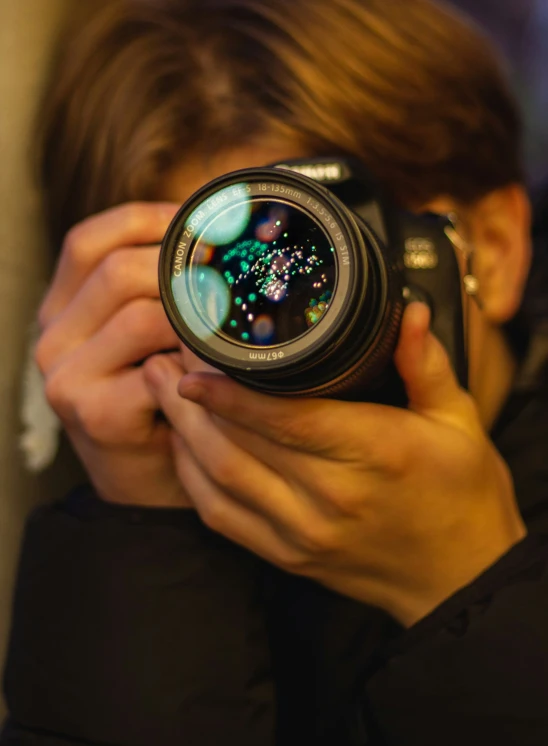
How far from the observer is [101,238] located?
570 mm

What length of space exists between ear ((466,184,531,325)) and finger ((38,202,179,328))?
306 millimetres

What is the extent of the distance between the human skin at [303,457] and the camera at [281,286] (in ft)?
0.10

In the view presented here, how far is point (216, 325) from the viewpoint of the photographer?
1.24ft

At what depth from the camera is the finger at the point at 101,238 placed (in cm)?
55

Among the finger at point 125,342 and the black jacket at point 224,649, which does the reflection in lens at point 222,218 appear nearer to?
the finger at point 125,342

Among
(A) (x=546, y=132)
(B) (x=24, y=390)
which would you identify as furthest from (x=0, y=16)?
(A) (x=546, y=132)

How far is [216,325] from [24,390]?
383 millimetres

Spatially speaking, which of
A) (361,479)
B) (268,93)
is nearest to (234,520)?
(361,479)

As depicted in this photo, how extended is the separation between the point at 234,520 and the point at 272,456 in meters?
0.08

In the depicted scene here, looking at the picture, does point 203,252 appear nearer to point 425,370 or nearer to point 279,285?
point 279,285

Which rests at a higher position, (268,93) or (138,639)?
(268,93)

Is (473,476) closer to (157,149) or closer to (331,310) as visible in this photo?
(331,310)

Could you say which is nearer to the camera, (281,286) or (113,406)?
(281,286)

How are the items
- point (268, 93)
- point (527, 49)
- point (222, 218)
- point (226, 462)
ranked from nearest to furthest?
point (222, 218), point (226, 462), point (268, 93), point (527, 49)
